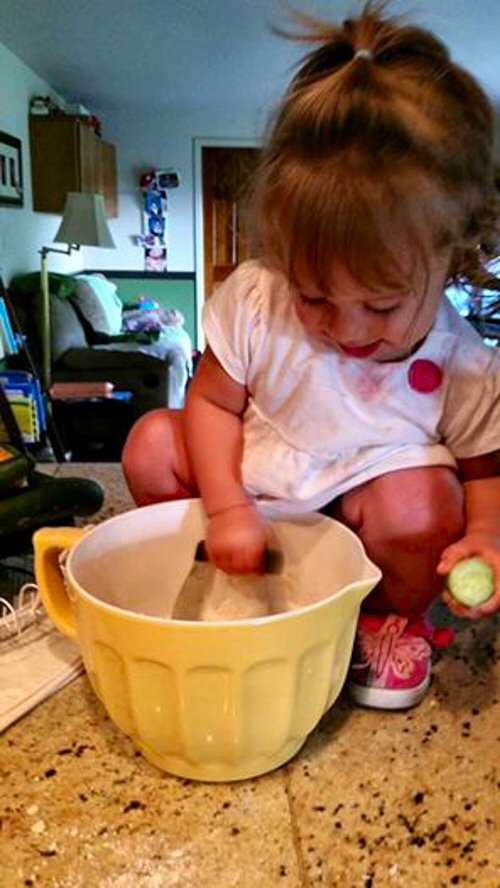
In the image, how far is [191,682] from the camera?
0.43 metres

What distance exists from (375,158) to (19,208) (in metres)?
3.29

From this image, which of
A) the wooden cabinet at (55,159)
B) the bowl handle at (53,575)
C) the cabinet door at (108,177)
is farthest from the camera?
the cabinet door at (108,177)

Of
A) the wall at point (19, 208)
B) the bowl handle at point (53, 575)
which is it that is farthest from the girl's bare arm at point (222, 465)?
the wall at point (19, 208)

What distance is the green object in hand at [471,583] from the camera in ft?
1.54

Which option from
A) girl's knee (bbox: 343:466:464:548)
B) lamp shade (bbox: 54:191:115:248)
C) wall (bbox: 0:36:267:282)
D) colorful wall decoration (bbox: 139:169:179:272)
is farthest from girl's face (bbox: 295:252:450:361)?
colorful wall decoration (bbox: 139:169:179:272)

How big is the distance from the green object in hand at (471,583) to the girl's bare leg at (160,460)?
0.28 m

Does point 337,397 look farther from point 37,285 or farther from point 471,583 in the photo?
point 37,285

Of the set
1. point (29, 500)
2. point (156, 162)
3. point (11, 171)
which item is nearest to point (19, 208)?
point (11, 171)

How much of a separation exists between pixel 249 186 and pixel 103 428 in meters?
2.46

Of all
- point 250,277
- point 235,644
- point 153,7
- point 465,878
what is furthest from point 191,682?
point 153,7

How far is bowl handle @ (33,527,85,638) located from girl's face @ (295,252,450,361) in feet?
0.76

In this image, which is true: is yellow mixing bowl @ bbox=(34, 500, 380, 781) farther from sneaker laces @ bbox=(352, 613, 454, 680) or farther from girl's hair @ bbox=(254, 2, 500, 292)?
girl's hair @ bbox=(254, 2, 500, 292)

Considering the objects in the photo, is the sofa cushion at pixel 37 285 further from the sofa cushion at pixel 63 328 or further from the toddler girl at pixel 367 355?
the toddler girl at pixel 367 355

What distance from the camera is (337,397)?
608 millimetres
